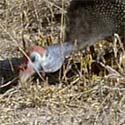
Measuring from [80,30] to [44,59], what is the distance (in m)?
0.32

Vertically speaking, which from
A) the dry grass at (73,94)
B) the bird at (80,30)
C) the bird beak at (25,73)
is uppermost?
the bird at (80,30)

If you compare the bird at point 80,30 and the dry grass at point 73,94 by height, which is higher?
the bird at point 80,30

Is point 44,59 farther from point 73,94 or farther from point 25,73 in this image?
point 73,94

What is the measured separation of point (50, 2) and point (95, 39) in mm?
672

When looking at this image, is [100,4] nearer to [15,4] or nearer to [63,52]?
[63,52]

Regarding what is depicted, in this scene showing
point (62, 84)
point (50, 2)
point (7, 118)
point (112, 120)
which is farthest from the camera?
point (50, 2)

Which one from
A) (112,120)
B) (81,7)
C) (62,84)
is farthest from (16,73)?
(112,120)

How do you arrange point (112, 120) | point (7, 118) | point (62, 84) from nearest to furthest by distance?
point (112, 120) < point (7, 118) < point (62, 84)

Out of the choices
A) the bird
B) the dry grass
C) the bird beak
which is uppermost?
the bird

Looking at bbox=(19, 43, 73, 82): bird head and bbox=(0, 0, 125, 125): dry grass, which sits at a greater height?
bbox=(19, 43, 73, 82): bird head

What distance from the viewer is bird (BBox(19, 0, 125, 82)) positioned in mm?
3316

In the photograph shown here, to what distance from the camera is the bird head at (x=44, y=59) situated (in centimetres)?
329

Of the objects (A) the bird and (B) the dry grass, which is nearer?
(B) the dry grass

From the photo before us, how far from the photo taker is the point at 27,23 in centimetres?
423
